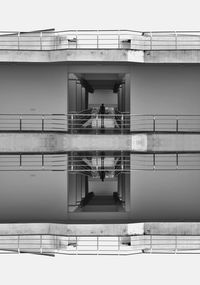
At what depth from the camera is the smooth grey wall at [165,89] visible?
33.0 ft

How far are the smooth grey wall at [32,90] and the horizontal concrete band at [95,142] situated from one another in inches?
34.0

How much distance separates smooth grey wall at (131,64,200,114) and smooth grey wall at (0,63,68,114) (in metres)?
1.28

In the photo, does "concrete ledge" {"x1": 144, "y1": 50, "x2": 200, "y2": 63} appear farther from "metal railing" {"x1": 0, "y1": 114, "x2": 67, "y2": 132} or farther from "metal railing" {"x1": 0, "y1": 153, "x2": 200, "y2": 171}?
"metal railing" {"x1": 0, "y1": 114, "x2": 67, "y2": 132}

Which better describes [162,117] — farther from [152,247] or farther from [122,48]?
[152,247]

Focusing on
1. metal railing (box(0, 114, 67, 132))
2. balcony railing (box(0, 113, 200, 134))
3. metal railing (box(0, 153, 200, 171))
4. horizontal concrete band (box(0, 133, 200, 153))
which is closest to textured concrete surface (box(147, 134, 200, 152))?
horizontal concrete band (box(0, 133, 200, 153))

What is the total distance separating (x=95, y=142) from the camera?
9375 mm

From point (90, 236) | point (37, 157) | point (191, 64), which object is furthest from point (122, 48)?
point (90, 236)

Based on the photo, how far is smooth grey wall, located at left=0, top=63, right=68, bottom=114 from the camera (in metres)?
9.98

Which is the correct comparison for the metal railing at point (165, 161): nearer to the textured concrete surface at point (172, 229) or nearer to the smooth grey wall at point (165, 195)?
the smooth grey wall at point (165, 195)

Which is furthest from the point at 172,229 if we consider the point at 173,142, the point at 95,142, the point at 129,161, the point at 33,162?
the point at 33,162

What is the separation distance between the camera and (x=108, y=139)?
30.8ft

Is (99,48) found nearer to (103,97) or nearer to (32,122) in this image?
(32,122)

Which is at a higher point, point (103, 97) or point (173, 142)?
point (103, 97)

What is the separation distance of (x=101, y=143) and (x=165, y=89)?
1688 millimetres
